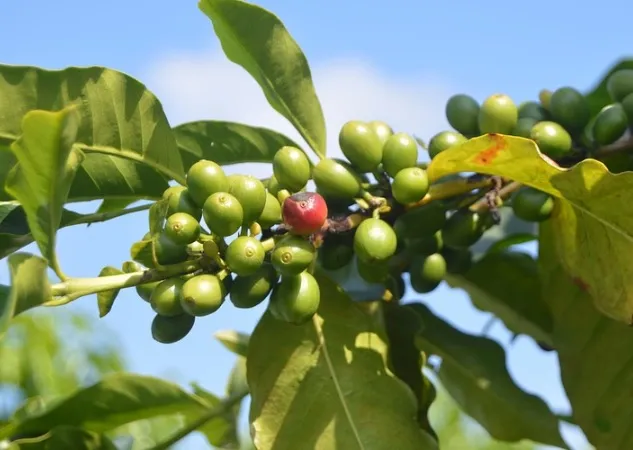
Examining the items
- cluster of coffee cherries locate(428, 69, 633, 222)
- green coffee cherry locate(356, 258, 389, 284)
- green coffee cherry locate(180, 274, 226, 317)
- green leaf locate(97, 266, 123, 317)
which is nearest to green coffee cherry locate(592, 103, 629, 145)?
cluster of coffee cherries locate(428, 69, 633, 222)

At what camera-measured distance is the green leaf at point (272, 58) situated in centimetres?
154

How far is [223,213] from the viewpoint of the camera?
1271mm

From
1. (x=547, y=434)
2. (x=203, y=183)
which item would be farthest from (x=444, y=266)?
(x=203, y=183)

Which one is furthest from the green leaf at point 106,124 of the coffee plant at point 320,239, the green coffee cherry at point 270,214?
the green coffee cherry at point 270,214

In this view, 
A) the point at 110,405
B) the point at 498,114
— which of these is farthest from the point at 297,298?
the point at 110,405

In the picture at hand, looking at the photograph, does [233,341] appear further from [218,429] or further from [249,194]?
[249,194]

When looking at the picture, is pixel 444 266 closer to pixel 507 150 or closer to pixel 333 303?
pixel 333 303

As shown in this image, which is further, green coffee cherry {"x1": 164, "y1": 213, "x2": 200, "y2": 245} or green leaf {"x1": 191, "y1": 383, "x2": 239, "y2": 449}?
green leaf {"x1": 191, "y1": 383, "x2": 239, "y2": 449}

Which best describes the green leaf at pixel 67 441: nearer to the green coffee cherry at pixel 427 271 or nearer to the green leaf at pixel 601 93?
the green coffee cherry at pixel 427 271

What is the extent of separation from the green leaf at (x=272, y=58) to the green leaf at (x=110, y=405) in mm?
621

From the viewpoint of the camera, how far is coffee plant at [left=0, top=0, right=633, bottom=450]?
4.29 feet

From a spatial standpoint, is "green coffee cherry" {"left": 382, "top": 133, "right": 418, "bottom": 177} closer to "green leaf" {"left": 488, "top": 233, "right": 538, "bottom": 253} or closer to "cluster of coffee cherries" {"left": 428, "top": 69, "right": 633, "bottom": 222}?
"cluster of coffee cherries" {"left": 428, "top": 69, "right": 633, "bottom": 222}

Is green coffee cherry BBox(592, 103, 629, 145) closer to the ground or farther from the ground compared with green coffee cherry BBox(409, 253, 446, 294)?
farther from the ground

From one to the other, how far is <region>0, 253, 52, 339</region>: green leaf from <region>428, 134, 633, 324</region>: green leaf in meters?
0.69
